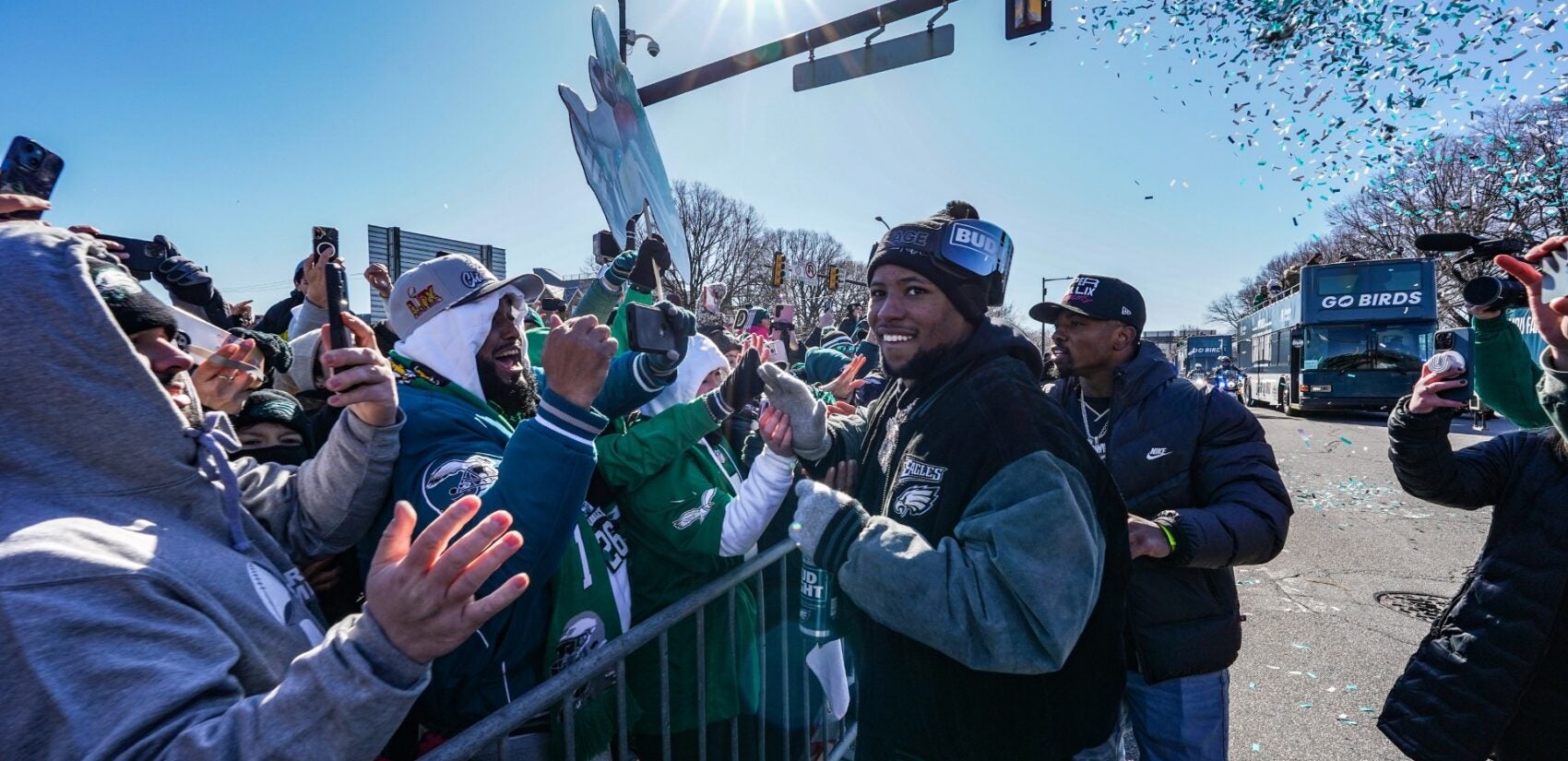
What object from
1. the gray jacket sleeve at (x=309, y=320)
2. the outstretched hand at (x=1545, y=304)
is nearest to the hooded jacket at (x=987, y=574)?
the outstretched hand at (x=1545, y=304)

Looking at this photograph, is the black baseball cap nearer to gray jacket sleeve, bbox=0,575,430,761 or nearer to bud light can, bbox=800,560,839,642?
bud light can, bbox=800,560,839,642

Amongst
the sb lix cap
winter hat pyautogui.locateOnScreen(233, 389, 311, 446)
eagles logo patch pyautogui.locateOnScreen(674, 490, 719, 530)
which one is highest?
the sb lix cap

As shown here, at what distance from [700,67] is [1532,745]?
8.84 metres

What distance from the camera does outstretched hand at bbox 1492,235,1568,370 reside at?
7.29 feet

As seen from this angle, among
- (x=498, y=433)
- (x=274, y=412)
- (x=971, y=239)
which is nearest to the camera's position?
(x=971, y=239)

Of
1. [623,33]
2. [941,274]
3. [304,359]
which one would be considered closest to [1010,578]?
[941,274]

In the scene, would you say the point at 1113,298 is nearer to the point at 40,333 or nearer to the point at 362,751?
the point at 362,751

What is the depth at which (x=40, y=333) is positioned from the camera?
1.16m

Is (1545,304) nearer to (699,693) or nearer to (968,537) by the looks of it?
(968,537)

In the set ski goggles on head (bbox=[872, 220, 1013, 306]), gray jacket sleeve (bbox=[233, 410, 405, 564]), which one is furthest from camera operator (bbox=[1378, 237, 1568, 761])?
gray jacket sleeve (bbox=[233, 410, 405, 564])

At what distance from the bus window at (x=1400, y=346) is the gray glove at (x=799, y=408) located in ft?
72.5

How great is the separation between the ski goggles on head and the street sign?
5.98 m

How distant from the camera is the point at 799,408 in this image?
230 cm

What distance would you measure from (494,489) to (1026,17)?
7.65m
